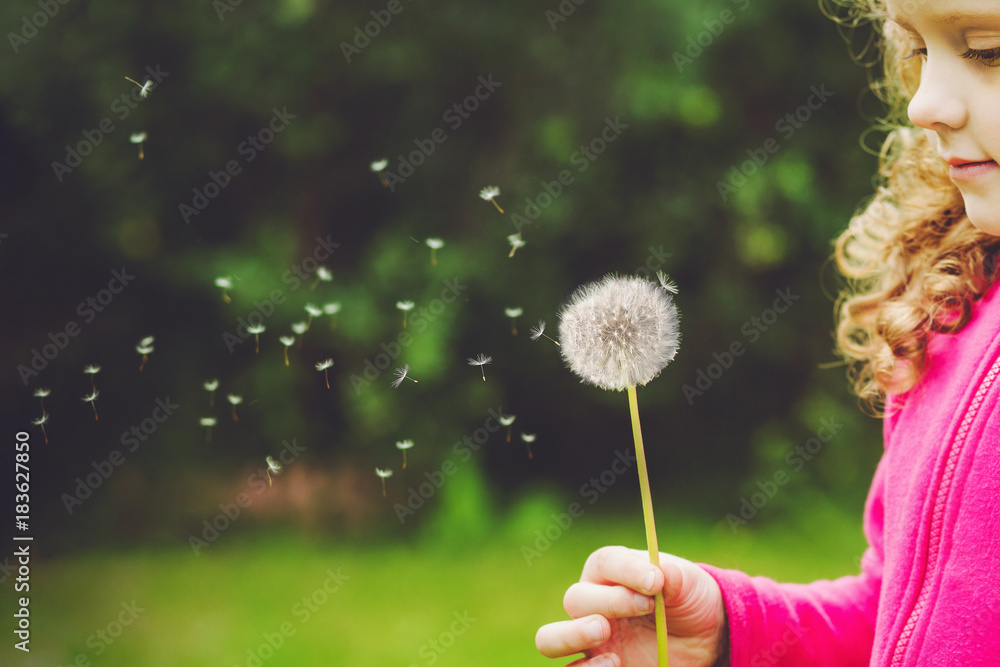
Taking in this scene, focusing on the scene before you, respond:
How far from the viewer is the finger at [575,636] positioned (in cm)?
105

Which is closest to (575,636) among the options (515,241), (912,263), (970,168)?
(515,241)

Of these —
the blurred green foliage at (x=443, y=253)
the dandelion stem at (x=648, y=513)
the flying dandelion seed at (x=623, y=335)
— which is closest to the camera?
the dandelion stem at (x=648, y=513)

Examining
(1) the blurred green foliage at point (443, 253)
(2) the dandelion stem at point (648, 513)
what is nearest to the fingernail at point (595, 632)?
(2) the dandelion stem at point (648, 513)

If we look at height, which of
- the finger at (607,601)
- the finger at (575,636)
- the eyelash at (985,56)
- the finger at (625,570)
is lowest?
the finger at (575,636)

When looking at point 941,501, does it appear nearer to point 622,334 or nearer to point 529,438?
point 622,334

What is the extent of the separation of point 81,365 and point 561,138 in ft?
6.76

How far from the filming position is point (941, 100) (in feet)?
3.20

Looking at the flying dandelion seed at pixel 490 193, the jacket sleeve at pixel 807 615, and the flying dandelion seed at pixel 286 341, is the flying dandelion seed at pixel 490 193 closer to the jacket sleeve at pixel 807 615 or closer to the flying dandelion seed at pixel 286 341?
the flying dandelion seed at pixel 286 341

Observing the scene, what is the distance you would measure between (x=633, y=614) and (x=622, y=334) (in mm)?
381

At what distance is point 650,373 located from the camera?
3.16ft

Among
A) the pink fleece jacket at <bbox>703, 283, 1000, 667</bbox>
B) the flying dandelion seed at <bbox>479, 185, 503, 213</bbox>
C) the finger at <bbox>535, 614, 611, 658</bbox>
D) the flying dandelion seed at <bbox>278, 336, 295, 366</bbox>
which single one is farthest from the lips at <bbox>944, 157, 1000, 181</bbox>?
the flying dandelion seed at <bbox>278, 336, 295, 366</bbox>

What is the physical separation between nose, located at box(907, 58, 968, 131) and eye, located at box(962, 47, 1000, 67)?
0.06ft

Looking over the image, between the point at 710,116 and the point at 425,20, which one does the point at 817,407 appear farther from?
the point at 425,20

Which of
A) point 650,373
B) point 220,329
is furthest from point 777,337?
point 650,373
